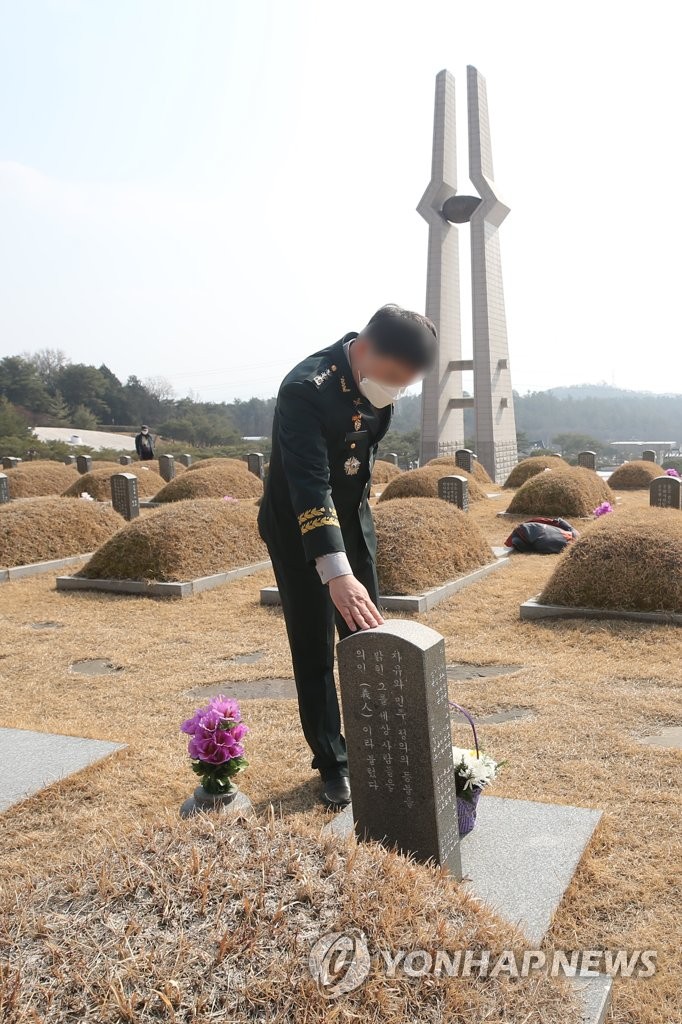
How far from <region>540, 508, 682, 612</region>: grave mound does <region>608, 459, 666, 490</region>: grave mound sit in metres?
12.2

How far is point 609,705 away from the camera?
4.36 meters

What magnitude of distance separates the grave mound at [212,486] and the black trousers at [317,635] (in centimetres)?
1075

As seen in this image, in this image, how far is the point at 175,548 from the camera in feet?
27.3

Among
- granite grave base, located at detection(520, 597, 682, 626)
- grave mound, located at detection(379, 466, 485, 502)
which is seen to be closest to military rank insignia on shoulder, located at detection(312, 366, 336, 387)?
granite grave base, located at detection(520, 597, 682, 626)

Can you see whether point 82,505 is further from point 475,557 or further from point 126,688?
point 126,688

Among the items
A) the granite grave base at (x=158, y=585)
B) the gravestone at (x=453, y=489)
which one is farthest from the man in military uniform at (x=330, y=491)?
the gravestone at (x=453, y=489)

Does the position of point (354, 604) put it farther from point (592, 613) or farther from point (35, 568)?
point (35, 568)

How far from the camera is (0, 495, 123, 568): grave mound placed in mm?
9523

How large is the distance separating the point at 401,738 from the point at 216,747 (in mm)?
874

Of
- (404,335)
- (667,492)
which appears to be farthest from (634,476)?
(404,335)

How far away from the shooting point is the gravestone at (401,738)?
2279 millimetres

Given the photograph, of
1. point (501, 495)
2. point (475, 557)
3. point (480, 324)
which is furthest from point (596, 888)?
point (480, 324)

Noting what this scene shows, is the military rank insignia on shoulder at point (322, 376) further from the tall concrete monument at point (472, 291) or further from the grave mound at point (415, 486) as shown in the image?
the tall concrete monument at point (472, 291)

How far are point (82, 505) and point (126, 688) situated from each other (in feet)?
19.6
